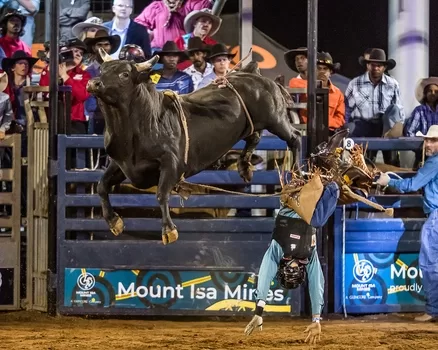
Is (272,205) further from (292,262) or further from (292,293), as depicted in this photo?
(292,262)

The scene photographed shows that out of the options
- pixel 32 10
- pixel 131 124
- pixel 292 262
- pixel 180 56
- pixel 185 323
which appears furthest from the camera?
pixel 32 10

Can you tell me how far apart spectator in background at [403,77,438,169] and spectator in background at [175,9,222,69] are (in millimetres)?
2435

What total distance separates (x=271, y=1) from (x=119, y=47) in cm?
205

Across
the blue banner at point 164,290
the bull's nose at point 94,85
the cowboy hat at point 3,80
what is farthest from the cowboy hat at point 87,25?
the bull's nose at point 94,85

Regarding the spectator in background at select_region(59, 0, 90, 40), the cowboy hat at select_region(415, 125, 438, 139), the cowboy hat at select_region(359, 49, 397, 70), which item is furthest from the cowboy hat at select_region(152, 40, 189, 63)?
the cowboy hat at select_region(415, 125, 438, 139)

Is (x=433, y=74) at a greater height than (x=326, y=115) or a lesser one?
greater

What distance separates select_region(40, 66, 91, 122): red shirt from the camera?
30.7 ft

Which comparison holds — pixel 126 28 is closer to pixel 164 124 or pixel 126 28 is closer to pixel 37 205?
pixel 37 205

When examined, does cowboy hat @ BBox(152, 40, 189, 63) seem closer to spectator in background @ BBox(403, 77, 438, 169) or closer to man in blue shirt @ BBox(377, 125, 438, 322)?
spectator in background @ BBox(403, 77, 438, 169)

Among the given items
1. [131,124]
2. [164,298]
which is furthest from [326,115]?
[131,124]

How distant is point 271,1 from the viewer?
11062mm

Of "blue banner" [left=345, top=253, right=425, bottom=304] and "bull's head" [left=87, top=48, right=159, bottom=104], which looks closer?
"bull's head" [left=87, top=48, right=159, bottom=104]

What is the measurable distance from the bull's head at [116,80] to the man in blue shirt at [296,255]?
179cm

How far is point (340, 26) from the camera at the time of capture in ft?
37.2
